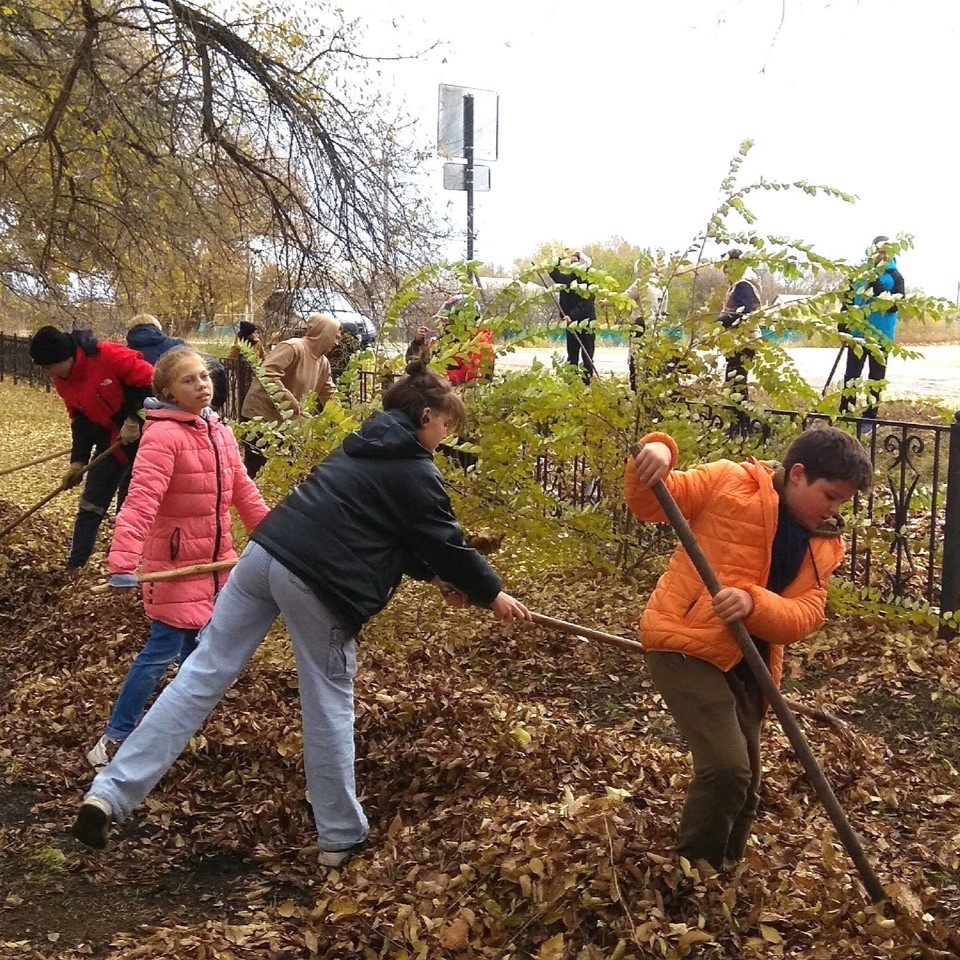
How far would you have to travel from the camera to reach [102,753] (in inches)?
159

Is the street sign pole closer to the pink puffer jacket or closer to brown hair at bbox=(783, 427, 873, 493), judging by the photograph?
the pink puffer jacket

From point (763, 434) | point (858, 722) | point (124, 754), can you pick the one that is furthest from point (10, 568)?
point (858, 722)

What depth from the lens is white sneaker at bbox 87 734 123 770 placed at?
4039mm

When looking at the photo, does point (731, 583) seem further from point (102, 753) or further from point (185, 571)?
point (102, 753)

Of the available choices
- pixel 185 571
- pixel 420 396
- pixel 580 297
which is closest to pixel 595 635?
pixel 420 396

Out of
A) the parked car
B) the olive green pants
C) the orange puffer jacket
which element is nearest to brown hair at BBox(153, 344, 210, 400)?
the orange puffer jacket

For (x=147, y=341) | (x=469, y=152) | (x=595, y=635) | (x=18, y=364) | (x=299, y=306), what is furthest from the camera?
(x=18, y=364)

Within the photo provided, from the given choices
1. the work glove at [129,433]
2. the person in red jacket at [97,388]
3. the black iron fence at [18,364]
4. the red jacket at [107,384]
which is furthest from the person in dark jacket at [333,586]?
the black iron fence at [18,364]

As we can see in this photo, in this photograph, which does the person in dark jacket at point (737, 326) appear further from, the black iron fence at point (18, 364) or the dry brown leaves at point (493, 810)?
the black iron fence at point (18, 364)

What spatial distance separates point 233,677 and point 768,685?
1.67m

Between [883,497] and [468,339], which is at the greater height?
[468,339]

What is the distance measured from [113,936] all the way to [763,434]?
3.83m

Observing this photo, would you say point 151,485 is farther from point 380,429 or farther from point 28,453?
point 28,453

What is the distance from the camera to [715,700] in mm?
2684
